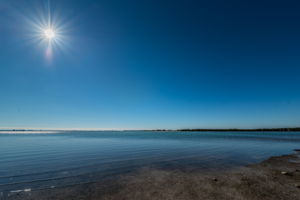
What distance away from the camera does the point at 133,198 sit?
5.86 meters

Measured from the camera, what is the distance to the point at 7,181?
8328mm

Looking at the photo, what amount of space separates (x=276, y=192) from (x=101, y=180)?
30.8 ft

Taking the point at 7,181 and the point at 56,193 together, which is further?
the point at 7,181

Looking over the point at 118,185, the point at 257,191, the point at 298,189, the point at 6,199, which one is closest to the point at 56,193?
the point at 6,199

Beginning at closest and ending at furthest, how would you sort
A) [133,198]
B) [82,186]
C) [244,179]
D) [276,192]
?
[133,198] < [276,192] < [82,186] < [244,179]

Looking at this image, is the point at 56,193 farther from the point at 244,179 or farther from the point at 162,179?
the point at 244,179

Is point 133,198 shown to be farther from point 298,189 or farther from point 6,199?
point 298,189

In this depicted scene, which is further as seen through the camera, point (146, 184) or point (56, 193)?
point (146, 184)

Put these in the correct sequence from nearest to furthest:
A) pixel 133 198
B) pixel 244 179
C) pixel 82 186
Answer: pixel 133 198 < pixel 82 186 < pixel 244 179

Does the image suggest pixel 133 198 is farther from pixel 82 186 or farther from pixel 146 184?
pixel 82 186

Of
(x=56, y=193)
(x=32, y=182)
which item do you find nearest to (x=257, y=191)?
(x=56, y=193)

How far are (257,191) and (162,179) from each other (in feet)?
16.0

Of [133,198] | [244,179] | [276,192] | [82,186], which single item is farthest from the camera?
[244,179]

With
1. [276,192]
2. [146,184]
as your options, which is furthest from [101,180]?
[276,192]
